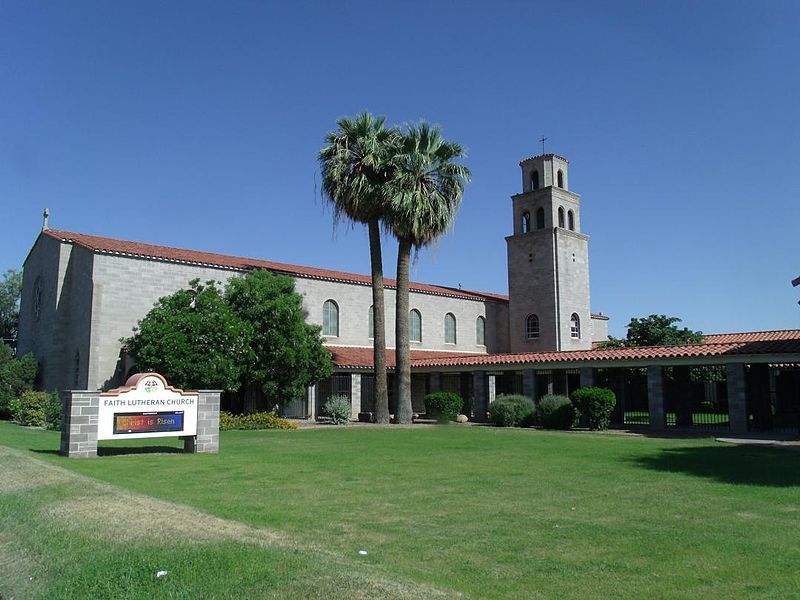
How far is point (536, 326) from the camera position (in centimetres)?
4578

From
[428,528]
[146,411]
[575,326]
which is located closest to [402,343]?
[146,411]

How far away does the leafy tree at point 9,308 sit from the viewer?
64688mm

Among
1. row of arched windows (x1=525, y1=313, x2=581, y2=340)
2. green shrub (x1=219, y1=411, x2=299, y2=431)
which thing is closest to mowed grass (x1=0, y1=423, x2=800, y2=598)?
green shrub (x1=219, y1=411, x2=299, y2=431)

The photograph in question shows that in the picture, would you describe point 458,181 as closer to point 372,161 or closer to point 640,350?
point 372,161

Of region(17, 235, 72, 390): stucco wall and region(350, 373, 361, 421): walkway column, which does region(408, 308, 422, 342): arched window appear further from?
region(17, 235, 72, 390): stucco wall

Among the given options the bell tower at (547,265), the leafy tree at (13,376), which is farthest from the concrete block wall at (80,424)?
the bell tower at (547,265)

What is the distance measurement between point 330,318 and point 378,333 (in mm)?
9397

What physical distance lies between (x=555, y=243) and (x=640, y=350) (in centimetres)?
1597

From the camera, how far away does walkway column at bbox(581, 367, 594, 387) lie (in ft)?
100

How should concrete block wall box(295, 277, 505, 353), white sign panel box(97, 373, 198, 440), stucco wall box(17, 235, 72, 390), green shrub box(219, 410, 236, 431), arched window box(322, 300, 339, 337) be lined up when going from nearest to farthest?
white sign panel box(97, 373, 198, 440) < green shrub box(219, 410, 236, 431) < stucco wall box(17, 235, 72, 390) < concrete block wall box(295, 277, 505, 353) < arched window box(322, 300, 339, 337)

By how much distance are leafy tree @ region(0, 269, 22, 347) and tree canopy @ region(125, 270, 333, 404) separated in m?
39.9

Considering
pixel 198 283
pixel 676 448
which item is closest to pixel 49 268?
pixel 198 283

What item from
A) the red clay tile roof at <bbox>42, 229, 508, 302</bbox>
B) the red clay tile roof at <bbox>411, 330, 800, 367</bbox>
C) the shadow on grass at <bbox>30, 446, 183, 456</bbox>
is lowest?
the shadow on grass at <bbox>30, 446, 183, 456</bbox>

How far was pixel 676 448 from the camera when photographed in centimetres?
2020
